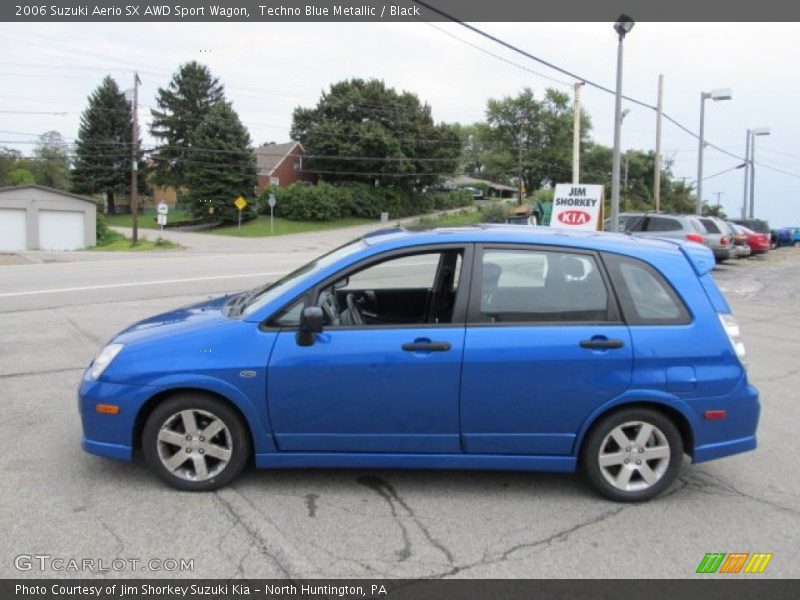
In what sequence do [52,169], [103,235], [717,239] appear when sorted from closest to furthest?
[717,239] → [103,235] → [52,169]

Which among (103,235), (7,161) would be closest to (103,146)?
(7,161)

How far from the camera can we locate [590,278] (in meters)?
3.94

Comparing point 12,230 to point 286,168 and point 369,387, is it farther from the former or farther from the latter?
point 369,387

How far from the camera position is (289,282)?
14.1ft

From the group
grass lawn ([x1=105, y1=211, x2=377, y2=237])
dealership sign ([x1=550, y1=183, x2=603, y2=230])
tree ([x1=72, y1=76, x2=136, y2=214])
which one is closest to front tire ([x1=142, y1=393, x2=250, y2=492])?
dealership sign ([x1=550, y1=183, x2=603, y2=230])

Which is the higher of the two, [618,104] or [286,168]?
[286,168]

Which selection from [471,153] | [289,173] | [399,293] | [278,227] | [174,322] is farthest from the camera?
[471,153]

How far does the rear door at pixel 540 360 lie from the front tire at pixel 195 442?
1.32 meters

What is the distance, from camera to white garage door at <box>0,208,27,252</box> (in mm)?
39000

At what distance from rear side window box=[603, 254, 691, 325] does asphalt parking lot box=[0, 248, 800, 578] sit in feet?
3.57

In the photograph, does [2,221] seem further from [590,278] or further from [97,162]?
[590,278]

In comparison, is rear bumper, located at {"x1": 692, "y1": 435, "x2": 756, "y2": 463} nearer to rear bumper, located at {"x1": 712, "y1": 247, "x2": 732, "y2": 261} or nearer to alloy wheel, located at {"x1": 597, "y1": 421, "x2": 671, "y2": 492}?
alloy wheel, located at {"x1": 597, "y1": 421, "x2": 671, "y2": 492}

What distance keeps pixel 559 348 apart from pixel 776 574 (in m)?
1.48

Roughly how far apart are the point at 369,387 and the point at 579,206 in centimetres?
1414
